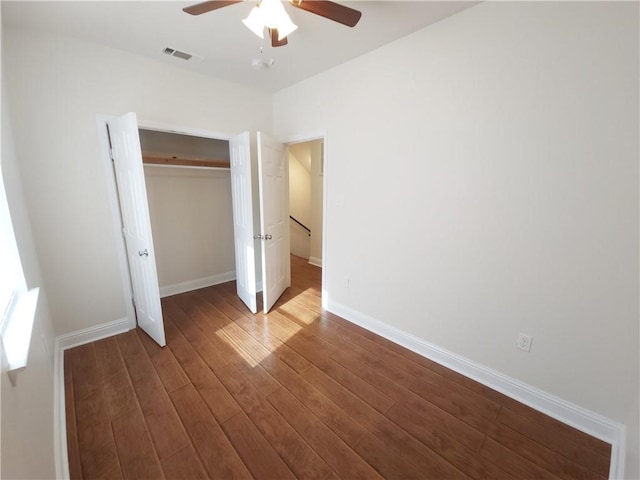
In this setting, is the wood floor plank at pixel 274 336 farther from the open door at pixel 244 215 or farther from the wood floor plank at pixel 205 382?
the wood floor plank at pixel 205 382

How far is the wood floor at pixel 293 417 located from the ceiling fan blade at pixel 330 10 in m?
2.36

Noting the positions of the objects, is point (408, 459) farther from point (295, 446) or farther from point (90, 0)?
point (90, 0)

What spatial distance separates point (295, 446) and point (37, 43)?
10.9ft

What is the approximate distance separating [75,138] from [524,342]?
3765 millimetres

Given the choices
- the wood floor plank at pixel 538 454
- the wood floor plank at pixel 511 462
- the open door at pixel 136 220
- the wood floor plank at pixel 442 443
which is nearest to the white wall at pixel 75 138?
the open door at pixel 136 220

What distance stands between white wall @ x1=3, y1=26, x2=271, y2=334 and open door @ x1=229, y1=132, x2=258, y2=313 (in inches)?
23.7

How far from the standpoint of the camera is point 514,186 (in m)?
1.68

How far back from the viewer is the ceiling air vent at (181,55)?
7.38 feet

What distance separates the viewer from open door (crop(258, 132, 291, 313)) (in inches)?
107

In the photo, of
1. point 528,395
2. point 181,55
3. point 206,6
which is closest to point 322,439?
point 528,395

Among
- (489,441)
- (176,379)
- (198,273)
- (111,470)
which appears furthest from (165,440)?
(198,273)

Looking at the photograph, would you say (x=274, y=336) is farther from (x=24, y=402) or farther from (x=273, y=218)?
(x=24, y=402)

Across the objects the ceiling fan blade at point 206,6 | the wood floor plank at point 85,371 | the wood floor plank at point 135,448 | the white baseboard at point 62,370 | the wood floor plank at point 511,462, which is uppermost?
the ceiling fan blade at point 206,6

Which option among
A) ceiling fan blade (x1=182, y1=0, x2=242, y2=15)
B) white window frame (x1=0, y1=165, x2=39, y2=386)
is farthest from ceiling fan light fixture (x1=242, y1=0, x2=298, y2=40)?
white window frame (x1=0, y1=165, x2=39, y2=386)
